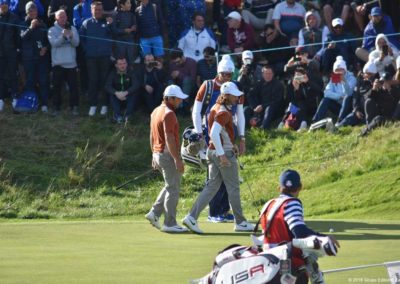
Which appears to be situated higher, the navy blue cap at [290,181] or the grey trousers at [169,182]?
the navy blue cap at [290,181]

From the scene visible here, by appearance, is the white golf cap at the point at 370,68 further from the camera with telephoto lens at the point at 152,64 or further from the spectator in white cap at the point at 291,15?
the camera with telephoto lens at the point at 152,64

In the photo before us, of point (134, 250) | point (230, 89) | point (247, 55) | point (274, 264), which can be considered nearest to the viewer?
point (274, 264)

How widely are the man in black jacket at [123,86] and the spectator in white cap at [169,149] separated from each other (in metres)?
7.85

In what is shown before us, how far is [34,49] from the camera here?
981 inches

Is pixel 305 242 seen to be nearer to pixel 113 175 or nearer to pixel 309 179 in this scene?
pixel 309 179

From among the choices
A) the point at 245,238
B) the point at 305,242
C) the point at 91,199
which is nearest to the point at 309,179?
the point at 91,199

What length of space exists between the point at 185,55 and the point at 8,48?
3.81 m

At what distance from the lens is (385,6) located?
2627 cm

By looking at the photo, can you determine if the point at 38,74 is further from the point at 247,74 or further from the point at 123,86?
the point at 247,74

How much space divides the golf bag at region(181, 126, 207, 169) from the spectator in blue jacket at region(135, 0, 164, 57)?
803 cm

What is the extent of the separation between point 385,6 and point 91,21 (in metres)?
6.61

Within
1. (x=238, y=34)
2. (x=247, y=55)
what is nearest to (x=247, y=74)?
(x=247, y=55)

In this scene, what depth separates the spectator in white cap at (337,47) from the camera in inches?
981

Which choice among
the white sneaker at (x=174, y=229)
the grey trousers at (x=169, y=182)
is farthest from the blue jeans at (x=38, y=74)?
the white sneaker at (x=174, y=229)
